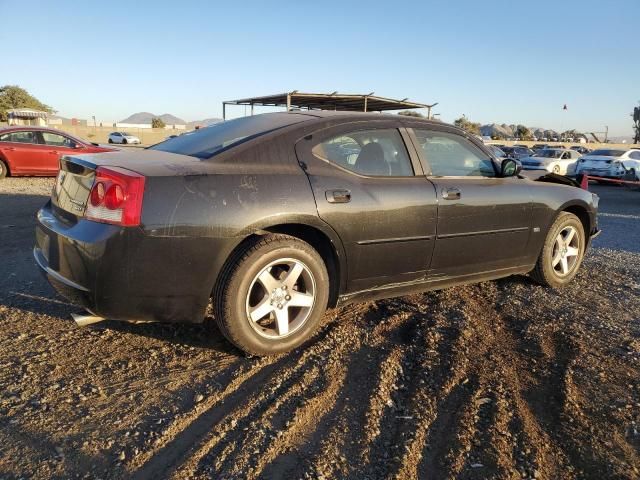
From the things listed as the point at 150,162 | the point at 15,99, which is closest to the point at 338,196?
the point at 150,162

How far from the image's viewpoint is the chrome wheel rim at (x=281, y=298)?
3.18 metres

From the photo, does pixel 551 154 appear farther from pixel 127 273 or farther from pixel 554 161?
pixel 127 273

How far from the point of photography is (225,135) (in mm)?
3723

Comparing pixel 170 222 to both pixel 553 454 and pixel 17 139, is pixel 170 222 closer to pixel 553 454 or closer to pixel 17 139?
pixel 553 454

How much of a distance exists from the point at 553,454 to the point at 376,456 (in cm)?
81

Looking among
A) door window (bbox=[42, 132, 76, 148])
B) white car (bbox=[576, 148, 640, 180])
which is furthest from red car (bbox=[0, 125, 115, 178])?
white car (bbox=[576, 148, 640, 180])

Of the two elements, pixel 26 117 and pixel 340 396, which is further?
pixel 26 117

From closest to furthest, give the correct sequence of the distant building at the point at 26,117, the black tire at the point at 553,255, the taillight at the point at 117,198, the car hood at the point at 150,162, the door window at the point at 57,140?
1. the taillight at the point at 117,198
2. the car hood at the point at 150,162
3. the black tire at the point at 553,255
4. the door window at the point at 57,140
5. the distant building at the point at 26,117

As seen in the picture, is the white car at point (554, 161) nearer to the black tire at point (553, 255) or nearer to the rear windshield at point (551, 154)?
the rear windshield at point (551, 154)

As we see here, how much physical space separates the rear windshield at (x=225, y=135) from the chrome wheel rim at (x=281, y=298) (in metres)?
0.86

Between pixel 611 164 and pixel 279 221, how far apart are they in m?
19.7

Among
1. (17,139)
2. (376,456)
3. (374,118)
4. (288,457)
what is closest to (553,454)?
(376,456)

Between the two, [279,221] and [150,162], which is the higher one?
[150,162]

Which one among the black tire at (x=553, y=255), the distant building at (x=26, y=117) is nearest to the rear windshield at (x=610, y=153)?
the black tire at (x=553, y=255)
